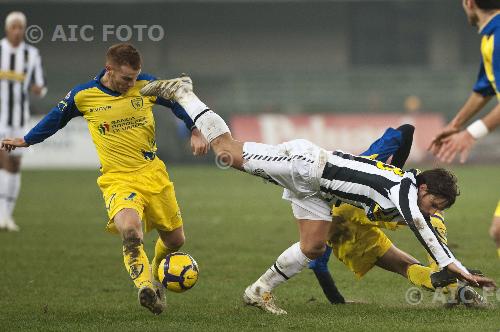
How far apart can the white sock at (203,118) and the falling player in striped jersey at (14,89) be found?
20.8 feet

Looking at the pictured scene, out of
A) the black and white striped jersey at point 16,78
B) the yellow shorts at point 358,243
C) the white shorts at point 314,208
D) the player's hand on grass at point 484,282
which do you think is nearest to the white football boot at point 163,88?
the white shorts at point 314,208

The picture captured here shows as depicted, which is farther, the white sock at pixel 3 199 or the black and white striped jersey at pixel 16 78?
the black and white striped jersey at pixel 16 78

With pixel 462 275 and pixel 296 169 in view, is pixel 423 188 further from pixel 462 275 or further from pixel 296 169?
pixel 296 169

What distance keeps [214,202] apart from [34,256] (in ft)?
22.3

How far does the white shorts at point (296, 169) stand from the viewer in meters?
7.41

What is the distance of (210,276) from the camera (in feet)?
31.8

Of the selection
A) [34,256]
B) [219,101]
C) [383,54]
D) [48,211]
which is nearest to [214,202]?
[48,211]

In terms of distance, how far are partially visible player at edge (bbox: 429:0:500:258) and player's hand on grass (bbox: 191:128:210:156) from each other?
1877mm

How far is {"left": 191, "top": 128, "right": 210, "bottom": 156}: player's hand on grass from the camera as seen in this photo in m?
7.66

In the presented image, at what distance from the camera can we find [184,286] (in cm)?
747

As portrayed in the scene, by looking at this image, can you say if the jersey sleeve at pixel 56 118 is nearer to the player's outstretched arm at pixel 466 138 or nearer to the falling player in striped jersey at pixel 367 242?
the falling player in striped jersey at pixel 367 242

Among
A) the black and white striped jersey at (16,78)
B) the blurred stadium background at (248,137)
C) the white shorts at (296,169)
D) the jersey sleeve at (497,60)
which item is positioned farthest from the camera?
the black and white striped jersey at (16,78)

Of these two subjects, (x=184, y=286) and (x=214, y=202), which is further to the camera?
(x=214, y=202)

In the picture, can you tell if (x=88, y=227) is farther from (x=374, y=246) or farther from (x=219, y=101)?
(x=219, y=101)
